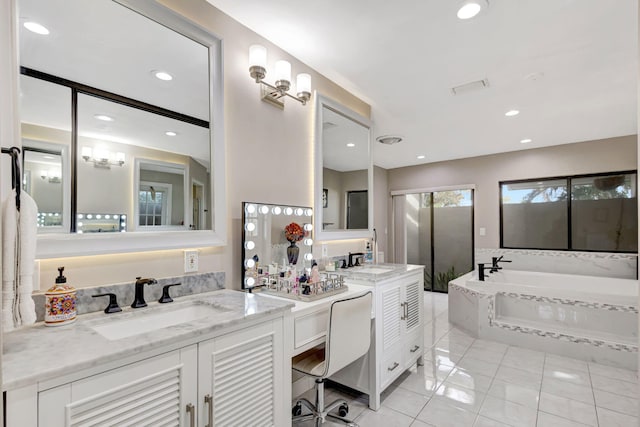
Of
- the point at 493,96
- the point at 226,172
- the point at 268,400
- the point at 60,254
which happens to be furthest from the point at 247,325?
the point at 493,96

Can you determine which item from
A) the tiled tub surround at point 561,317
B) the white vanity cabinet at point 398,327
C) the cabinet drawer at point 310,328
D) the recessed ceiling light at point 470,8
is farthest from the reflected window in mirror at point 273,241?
the tiled tub surround at point 561,317

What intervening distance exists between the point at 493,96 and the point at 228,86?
237cm

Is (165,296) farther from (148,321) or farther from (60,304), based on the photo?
(60,304)

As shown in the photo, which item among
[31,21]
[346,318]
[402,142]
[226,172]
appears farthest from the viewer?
[402,142]

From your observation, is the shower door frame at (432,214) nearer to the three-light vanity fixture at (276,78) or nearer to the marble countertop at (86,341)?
the three-light vanity fixture at (276,78)

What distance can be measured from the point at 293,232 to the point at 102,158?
1193 millimetres

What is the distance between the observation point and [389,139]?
13.6ft

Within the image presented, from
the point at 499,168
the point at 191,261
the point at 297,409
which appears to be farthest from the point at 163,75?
the point at 499,168

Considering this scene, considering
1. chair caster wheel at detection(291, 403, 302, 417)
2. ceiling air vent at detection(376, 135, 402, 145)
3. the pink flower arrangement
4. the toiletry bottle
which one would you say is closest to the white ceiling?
ceiling air vent at detection(376, 135, 402, 145)

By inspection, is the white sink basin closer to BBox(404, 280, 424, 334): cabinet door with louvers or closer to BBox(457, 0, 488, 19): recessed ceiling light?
BBox(404, 280, 424, 334): cabinet door with louvers

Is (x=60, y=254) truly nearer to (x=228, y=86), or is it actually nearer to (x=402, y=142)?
(x=228, y=86)

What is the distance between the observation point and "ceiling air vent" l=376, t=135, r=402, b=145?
406 centimetres

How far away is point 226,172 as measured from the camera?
183cm

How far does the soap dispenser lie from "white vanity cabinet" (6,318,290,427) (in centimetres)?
43
